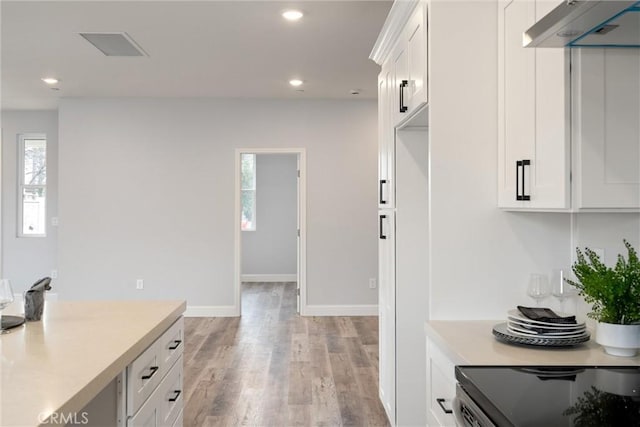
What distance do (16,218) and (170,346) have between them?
6364mm

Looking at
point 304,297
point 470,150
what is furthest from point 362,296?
point 470,150

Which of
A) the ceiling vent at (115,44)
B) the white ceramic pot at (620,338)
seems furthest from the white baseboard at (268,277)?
the white ceramic pot at (620,338)

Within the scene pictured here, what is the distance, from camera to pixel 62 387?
134 cm

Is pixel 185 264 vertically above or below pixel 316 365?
above

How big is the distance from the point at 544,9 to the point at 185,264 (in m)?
5.43

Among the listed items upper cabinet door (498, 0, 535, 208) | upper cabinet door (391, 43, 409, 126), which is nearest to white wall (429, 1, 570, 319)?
upper cabinet door (498, 0, 535, 208)

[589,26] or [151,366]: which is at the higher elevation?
[589,26]

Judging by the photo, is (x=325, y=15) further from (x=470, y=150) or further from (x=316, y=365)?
(x=316, y=365)

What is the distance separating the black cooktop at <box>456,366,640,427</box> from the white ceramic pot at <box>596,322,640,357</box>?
0.32ft

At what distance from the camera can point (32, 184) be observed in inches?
294

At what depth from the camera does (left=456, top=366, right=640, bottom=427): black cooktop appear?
3.92 ft

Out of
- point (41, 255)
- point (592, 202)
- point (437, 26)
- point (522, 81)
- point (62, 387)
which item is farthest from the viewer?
point (41, 255)

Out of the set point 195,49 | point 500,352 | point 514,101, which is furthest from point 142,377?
point 195,49

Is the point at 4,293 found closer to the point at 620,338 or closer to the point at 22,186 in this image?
the point at 620,338
